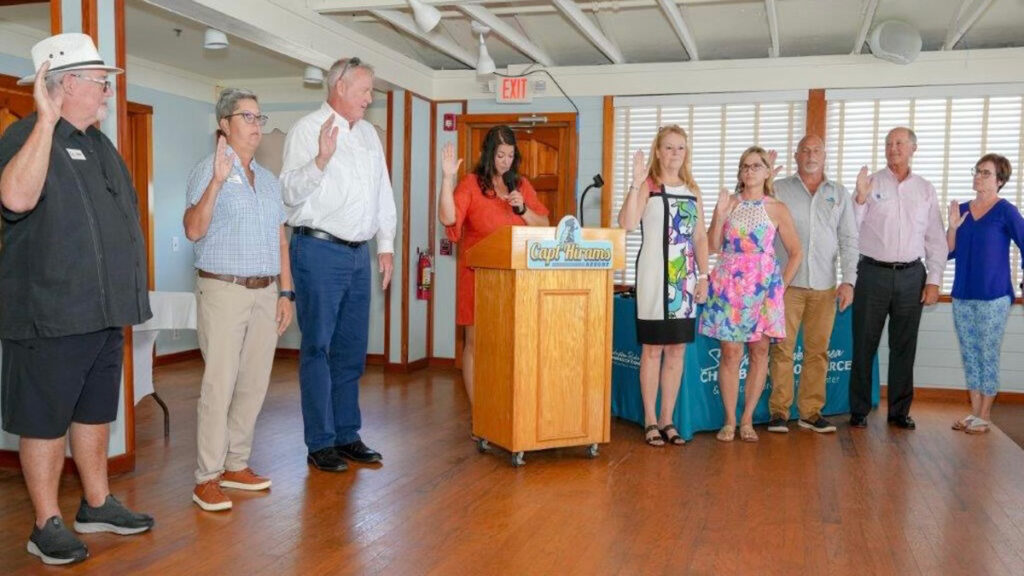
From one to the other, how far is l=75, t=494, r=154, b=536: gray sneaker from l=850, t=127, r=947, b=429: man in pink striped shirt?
4.01 metres

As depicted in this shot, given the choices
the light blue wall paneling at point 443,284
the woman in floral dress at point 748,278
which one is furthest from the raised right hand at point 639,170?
the light blue wall paneling at point 443,284

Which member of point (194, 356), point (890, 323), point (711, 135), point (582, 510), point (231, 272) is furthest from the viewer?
point (194, 356)

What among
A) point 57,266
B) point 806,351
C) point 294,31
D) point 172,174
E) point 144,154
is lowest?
point 806,351

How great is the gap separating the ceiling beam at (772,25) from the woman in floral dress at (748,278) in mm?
1169

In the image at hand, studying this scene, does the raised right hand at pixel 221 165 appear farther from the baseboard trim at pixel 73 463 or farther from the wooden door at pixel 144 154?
the wooden door at pixel 144 154

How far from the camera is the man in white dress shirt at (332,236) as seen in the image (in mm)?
3604

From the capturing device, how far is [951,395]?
6328 mm

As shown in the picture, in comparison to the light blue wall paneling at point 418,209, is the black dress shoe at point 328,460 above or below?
below

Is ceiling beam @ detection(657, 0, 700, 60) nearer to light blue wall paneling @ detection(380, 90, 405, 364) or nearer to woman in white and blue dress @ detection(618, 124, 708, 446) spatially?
woman in white and blue dress @ detection(618, 124, 708, 446)

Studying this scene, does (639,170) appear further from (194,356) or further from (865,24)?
(194,356)

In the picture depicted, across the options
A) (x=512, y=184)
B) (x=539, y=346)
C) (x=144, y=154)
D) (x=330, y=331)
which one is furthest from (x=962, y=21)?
(x=144, y=154)

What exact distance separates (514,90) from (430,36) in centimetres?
115

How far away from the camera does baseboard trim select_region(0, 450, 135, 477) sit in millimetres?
3717

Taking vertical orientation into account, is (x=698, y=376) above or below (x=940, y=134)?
below
